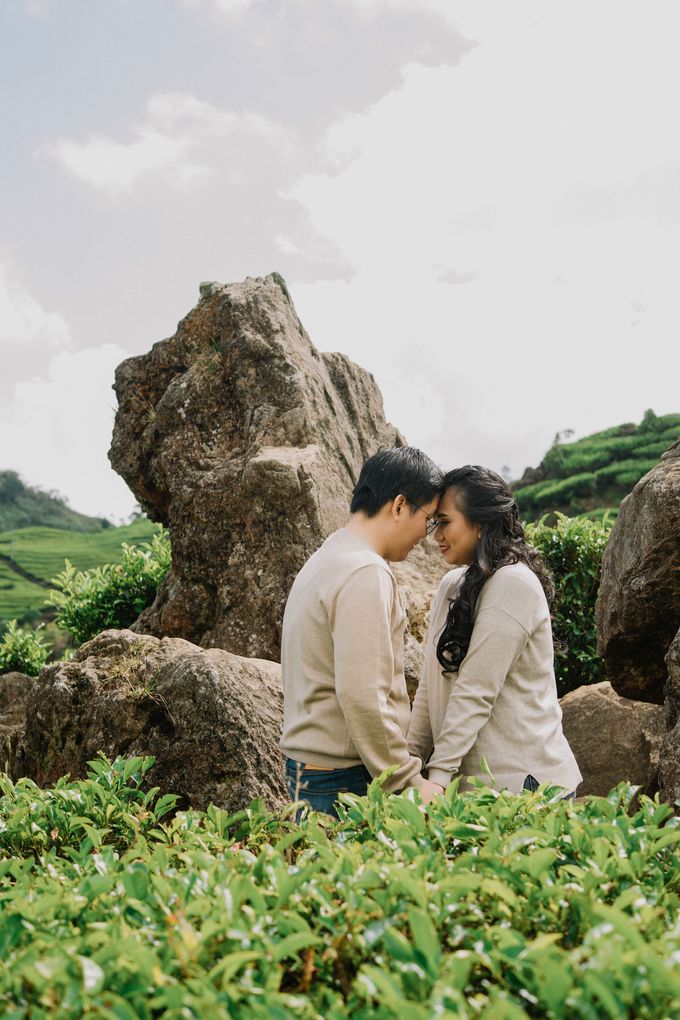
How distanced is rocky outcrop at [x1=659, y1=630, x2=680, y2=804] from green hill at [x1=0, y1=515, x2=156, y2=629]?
60603 mm

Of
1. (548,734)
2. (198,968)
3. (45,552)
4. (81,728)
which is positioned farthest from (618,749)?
(45,552)

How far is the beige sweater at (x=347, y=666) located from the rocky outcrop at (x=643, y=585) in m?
2.47

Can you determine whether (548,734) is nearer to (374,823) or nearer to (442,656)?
(442,656)

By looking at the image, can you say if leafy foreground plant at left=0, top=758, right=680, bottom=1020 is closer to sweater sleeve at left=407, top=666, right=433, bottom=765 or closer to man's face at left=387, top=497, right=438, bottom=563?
sweater sleeve at left=407, top=666, right=433, bottom=765

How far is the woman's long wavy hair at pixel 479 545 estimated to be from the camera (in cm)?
421

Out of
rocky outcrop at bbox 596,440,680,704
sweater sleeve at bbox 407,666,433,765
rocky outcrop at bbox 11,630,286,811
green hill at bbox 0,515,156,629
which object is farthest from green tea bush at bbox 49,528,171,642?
green hill at bbox 0,515,156,629

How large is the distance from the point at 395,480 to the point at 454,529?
0.42m

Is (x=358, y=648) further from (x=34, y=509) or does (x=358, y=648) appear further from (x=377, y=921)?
(x=34, y=509)

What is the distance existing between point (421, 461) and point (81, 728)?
320 centimetres

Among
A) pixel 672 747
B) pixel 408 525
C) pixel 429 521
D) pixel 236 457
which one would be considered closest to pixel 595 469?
pixel 236 457

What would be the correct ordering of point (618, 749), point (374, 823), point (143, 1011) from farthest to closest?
point (618, 749) < point (374, 823) < point (143, 1011)

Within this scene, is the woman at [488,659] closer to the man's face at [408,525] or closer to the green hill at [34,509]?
the man's face at [408,525]

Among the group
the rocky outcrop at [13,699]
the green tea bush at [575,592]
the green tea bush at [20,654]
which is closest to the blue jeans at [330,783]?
the green tea bush at [575,592]

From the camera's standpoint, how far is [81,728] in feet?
19.6
